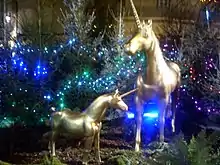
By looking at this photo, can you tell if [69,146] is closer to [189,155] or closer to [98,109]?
[98,109]

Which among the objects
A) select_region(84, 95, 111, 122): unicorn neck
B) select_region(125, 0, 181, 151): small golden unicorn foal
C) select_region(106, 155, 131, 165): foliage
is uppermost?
Result: select_region(125, 0, 181, 151): small golden unicorn foal

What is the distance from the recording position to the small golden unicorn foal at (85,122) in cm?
252

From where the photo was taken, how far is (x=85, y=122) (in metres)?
2.52

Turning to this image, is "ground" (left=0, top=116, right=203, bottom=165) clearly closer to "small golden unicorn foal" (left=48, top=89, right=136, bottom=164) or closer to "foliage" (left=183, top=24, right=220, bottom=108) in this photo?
"small golden unicorn foal" (left=48, top=89, right=136, bottom=164)

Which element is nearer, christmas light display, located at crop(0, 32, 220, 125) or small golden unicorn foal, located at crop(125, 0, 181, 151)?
small golden unicorn foal, located at crop(125, 0, 181, 151)

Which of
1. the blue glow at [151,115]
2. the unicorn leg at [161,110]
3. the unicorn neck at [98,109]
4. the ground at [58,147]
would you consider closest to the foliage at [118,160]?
the ground at [58,147]

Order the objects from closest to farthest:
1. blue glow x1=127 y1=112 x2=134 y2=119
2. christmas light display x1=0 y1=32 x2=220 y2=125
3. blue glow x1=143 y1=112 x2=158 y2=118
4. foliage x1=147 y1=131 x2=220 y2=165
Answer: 1. foliage x1=147 y1=131 x2=220 y2=165
2. blue glow x1=143 y1=112 x2=158 y2=118
3. blue glow x1=127 y1=112 x2=134 y2=119
4. christmas light display x1=0 y1=32 x2=220 y2=125

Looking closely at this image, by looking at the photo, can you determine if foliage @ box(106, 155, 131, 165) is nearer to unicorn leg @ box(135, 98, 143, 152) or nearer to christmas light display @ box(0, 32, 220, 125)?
unicorn leg @ box(135, 98, 143, 152)

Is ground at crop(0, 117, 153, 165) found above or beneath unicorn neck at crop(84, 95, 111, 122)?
beneath

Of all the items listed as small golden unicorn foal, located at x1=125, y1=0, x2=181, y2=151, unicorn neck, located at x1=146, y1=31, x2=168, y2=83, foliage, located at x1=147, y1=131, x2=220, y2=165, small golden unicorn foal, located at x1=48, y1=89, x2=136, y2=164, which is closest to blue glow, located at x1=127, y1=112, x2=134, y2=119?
small golden unicorn foal, located at x1=125, y1=0, x2=181, y2=151

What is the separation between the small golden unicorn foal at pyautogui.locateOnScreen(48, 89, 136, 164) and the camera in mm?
2520

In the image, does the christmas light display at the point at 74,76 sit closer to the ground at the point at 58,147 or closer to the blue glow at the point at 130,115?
the ground at the point at 58,147

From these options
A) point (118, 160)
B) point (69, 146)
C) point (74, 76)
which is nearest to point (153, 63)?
point (118, 160)

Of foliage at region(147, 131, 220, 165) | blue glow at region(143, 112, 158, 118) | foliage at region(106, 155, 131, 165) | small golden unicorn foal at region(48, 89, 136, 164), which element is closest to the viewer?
foliage at region(147, 131, 220, 165)
